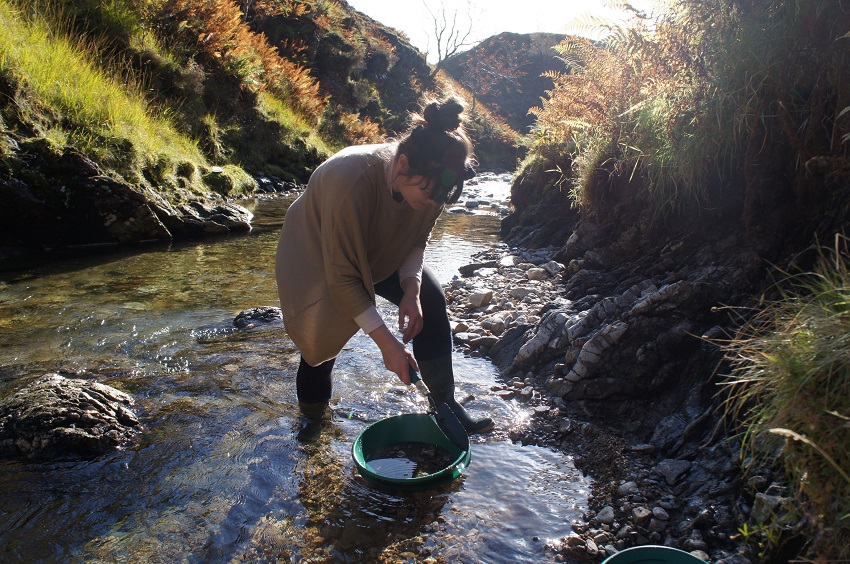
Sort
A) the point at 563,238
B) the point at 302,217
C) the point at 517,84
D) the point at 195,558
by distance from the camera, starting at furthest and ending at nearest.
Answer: the point at 517,84
the point at 563,238
the point at 302,217
the point at 195,558

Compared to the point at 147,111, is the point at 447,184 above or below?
above

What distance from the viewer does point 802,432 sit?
60.7 inches

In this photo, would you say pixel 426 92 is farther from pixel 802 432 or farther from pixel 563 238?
pixel 802 432

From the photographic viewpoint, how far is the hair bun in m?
2.21

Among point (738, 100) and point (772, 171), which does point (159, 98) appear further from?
point (772, 171)

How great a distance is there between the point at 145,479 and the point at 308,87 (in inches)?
691

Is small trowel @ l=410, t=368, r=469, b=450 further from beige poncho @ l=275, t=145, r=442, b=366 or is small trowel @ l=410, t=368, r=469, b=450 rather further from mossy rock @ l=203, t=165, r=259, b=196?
mossy rock @ l=203, t=165, r=259, b=196

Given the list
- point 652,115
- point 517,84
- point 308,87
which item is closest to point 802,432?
point 652,115

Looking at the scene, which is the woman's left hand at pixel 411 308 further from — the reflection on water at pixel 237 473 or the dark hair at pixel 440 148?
the reflection on water at pixel 237 473

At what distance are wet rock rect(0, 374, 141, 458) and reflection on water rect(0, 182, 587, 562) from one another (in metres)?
0.08

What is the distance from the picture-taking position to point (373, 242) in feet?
8.37

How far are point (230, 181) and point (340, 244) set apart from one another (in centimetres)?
945

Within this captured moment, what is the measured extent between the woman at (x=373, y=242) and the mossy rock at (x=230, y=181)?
8.41m

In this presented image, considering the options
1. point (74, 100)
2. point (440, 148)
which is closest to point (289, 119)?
point (74, 100)
